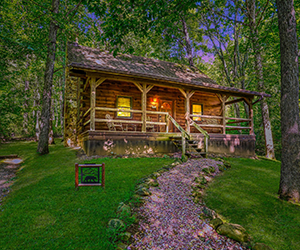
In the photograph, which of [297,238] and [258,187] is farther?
[258,187]

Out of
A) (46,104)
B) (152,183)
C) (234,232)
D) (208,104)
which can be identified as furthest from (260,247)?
(208,104)

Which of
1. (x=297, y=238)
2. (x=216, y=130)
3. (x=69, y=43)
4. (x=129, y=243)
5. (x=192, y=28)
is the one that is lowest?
(x=297, y=238)

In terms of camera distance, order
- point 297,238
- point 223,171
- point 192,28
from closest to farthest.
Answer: point 297,238, point 223,171, point 192,28

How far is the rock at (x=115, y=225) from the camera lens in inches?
118

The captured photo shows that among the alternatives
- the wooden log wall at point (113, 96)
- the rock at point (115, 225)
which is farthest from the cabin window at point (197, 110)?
the rock at point (115, 225)

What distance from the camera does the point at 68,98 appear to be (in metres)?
14.0

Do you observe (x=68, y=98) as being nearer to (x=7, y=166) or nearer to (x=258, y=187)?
(x=7, y=166)

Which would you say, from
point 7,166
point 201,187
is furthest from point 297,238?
point 7,166

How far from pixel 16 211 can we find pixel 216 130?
46.5 ft

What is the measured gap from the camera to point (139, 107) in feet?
41.4

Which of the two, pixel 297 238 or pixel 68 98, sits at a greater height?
pixel 68 98

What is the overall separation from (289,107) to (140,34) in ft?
17.3

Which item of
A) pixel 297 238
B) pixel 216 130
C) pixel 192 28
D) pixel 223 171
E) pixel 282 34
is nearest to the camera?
pixel 297 238

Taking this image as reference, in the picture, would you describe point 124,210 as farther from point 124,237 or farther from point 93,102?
point 93,102
